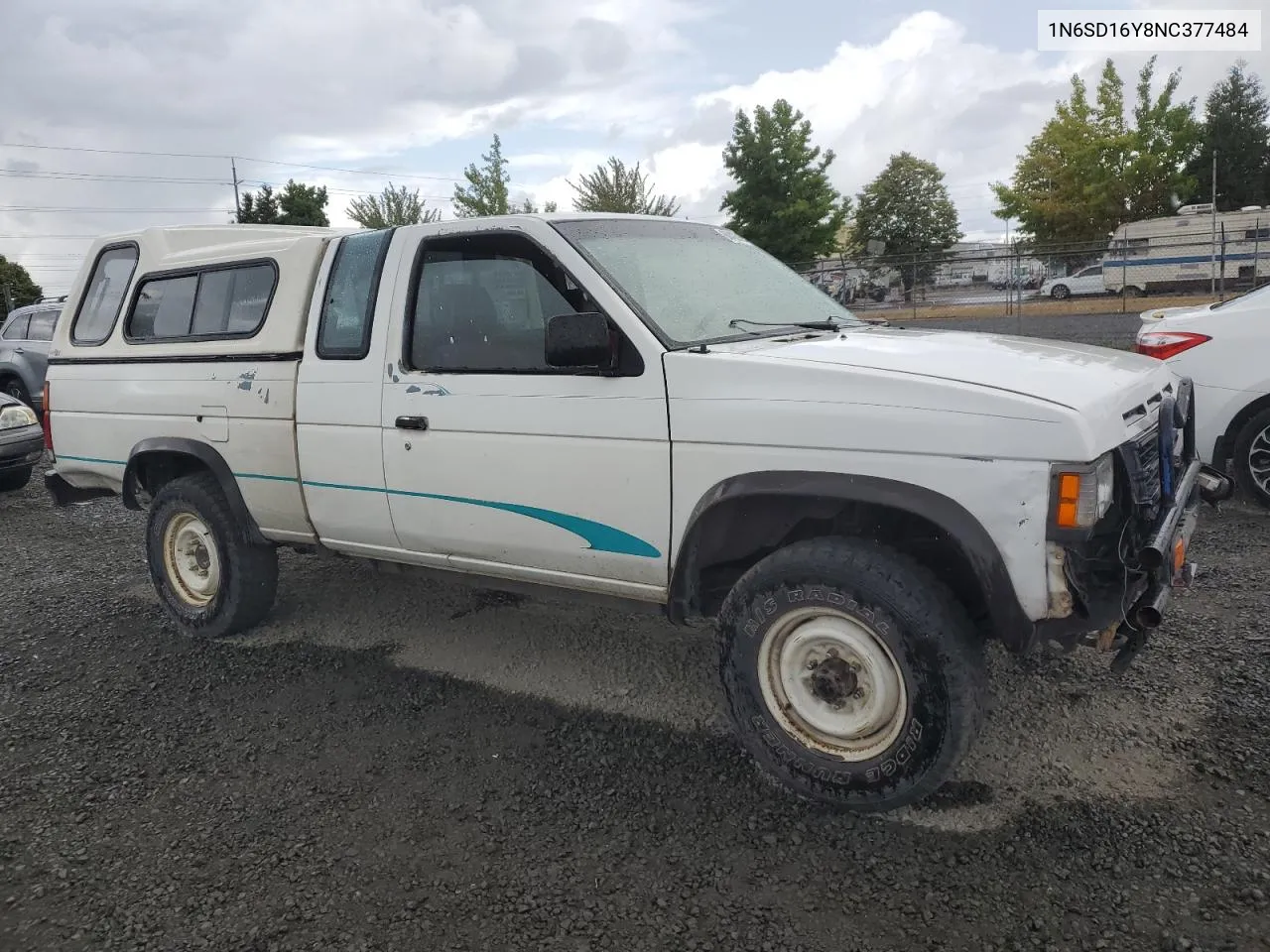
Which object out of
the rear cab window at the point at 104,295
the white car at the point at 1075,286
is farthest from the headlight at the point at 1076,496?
the white car at the point at 1075,286

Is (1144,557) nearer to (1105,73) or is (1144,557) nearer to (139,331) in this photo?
(139,331)

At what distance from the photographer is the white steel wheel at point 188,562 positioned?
507 cm

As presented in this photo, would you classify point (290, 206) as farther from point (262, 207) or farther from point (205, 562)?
point (205, 562)

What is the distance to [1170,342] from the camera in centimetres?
602

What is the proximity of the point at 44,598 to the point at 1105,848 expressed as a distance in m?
6.00

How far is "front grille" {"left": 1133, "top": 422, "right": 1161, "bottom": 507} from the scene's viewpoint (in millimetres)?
2920

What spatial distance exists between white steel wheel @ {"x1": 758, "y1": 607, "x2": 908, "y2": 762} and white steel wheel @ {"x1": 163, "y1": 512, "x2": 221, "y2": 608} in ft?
10.9

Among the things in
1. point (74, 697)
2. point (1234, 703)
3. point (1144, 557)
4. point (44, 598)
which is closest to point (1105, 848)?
point (1144, 557)

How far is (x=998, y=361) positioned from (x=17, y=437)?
9304mm

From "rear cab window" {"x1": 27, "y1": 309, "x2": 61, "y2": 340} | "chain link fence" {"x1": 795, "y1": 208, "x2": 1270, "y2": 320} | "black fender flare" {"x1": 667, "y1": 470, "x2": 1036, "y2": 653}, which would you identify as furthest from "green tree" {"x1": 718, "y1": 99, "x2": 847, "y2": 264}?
"black fender flare" {"x1": 667, "y1": 470, "x2": 1036, "y2": 653}

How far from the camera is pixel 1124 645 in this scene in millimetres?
2998

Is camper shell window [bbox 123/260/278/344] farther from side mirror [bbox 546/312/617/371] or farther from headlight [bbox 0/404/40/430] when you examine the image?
headlight [bbox 0/404/40/430]

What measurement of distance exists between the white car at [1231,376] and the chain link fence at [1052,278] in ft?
57.1

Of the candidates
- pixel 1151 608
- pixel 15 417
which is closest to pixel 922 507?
pixel 1151 608
